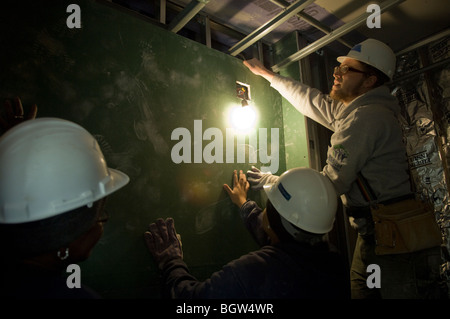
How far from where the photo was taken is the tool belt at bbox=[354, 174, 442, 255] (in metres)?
1.53

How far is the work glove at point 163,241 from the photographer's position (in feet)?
4.89

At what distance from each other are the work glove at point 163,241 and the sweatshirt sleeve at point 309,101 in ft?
4.63

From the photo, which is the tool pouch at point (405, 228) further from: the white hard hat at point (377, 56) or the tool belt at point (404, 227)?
the white hard hat at point (377, 56)

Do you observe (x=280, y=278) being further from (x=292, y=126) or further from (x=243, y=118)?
(x=292, y=126)

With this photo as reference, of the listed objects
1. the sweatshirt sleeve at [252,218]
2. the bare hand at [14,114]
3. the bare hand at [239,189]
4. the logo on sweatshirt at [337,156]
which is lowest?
the sweatshirt sleeve at [252,218]

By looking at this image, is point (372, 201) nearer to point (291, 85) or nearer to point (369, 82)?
point (369, 82)

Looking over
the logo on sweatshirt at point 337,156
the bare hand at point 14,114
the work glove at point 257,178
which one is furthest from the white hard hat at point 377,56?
the bare hand at point 14,114

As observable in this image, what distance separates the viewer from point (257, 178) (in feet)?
7.02

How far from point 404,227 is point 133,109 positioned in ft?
5.77

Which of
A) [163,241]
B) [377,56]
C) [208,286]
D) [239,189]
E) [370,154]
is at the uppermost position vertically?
[377,56]

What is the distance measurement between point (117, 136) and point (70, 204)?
0.67m

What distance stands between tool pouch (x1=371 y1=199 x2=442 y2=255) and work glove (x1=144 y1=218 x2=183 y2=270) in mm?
1191

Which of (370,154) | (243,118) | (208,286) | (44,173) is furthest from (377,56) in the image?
(44,173)

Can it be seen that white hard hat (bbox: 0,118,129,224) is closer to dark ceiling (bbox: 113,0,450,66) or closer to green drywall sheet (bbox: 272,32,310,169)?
dark ceiling (bbox: 113,0,450,66)
